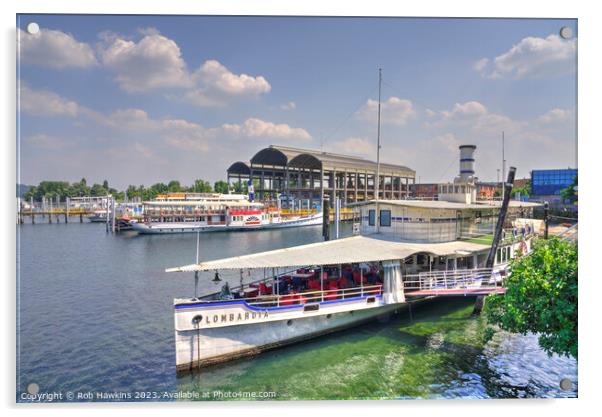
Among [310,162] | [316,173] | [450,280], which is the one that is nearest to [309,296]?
[450,280]

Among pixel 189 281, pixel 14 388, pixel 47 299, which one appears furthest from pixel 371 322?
pixel 47 299

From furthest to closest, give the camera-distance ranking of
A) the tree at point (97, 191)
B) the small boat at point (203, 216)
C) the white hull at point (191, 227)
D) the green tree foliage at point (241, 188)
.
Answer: the tree at point (97, 191) → the green tree foliage at point (241, 188) → the small boat at point (203, 216) → the white hull at point (191, 227)

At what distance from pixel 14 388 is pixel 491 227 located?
20.9 meters

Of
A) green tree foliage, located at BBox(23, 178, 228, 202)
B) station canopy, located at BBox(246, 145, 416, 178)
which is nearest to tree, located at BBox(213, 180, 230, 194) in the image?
green tree foliage, located at BBox(23, 178, 228, 202)

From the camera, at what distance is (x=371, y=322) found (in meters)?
16.3

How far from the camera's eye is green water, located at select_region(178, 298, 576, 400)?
11.2 meters

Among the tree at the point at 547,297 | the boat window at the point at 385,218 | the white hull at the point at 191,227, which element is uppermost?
the boat window at the point at 385,218

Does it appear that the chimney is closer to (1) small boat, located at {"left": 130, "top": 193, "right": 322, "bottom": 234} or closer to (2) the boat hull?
(2) the boat hull

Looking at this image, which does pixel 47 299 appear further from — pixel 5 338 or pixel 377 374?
pixel 377 374

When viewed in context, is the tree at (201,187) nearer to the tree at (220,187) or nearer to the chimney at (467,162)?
the tree at (220,187)

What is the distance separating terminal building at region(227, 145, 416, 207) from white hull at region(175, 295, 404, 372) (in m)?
55.0

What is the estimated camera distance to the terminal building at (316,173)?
72.7 meters

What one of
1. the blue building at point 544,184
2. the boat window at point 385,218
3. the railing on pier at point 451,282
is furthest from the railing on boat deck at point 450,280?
the blue building at point 544,184

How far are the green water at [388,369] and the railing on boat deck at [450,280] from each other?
1.69 meters
